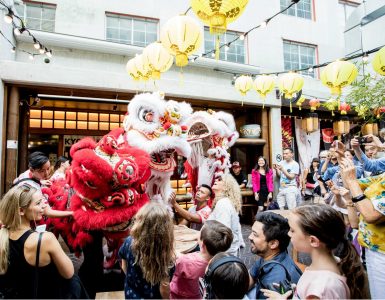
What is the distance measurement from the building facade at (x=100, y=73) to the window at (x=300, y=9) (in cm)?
62

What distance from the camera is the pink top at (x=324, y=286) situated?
1.35m

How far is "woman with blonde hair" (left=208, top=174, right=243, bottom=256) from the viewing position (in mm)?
2975

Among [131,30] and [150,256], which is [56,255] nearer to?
[150,256]

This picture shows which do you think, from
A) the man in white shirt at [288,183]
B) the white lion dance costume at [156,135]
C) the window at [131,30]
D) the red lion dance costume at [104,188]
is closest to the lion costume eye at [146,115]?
the white lion dance costume at [156,135]

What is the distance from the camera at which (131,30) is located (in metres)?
8.57

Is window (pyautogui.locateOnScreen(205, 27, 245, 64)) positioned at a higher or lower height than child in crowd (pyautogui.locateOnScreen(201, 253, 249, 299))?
higher

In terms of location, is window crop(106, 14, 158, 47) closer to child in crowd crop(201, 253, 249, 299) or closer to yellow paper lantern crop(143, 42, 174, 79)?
yellow paper lantern crop(143, 42, 174, 79)

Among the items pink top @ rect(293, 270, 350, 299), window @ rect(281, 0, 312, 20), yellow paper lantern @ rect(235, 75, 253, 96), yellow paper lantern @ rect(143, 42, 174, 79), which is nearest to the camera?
pink top @ rect(293, 270, 350, 299)

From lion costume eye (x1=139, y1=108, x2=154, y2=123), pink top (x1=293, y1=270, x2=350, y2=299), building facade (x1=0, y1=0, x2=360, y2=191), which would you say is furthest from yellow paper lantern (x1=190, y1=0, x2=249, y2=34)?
building facade (x1=0, y1=0, x2=360, y2=191)

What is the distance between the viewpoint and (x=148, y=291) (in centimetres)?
188

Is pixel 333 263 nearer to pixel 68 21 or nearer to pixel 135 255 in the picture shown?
pixel 135 255

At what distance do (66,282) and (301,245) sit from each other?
148 centimetres

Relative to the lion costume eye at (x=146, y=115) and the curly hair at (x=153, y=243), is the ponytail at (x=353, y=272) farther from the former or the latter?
the lion costume eye at (x=146, y=115)

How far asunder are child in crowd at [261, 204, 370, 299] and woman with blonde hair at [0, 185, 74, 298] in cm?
127
